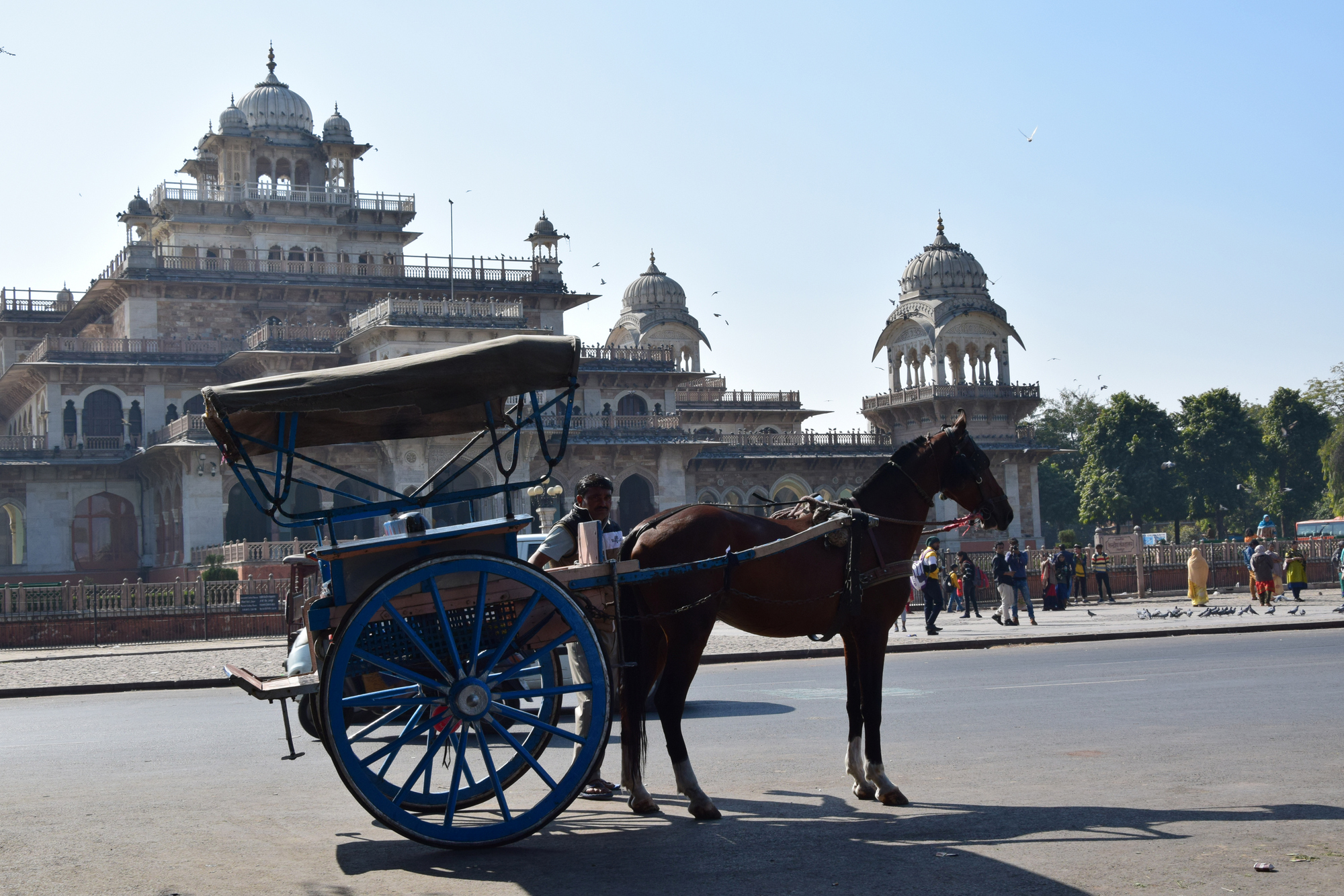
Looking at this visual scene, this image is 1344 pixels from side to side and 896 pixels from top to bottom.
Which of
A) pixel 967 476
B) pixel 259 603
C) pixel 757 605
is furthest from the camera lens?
pixel 259 603

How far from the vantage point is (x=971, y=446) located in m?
7.88

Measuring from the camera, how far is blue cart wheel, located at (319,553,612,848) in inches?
222

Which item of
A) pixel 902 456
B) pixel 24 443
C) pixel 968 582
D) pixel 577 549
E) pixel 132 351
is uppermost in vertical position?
pixel 132 351

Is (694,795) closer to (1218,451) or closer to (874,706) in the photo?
(874,706)

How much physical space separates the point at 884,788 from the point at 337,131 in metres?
47.3

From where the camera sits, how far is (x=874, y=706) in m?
6.88

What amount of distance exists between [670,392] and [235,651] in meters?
30.8

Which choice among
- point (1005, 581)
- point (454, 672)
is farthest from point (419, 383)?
point (1005, 581)

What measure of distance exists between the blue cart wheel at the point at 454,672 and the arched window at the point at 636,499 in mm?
40989

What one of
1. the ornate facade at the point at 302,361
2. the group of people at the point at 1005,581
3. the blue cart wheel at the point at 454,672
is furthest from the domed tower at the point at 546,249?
the blue cart wheel at the point at 454,672

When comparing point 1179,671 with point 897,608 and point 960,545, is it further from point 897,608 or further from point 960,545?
point 960,545

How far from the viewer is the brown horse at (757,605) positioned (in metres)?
6.71

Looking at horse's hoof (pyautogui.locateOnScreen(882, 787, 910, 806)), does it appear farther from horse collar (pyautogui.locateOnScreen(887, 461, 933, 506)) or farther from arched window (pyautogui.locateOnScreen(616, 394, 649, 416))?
arched window (pyautogui.locateOnScreen(616, 394, 649, 416))

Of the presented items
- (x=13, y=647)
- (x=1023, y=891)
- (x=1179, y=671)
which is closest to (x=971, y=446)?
(x=1023, y=891)
